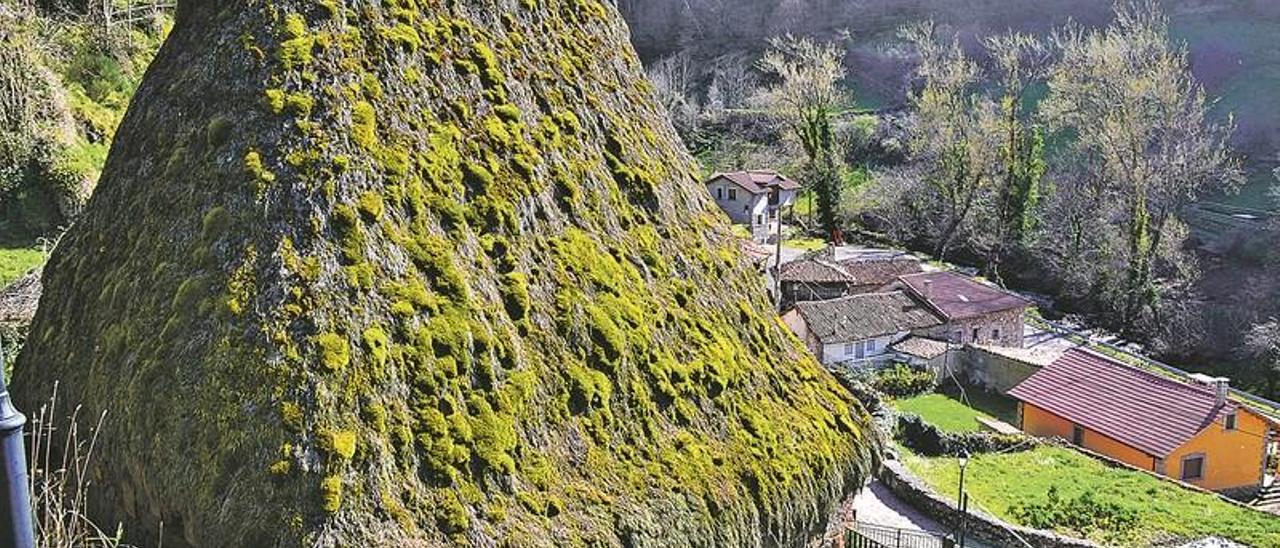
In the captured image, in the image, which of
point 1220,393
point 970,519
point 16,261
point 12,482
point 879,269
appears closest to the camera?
point 12,482

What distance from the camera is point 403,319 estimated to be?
5.27 meters

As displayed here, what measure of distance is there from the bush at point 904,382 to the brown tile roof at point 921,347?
60cm

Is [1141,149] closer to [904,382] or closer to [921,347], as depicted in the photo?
[921,347]

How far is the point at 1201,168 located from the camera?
4125 cm

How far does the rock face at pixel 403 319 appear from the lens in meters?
4.80

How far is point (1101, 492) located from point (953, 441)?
11.9ft

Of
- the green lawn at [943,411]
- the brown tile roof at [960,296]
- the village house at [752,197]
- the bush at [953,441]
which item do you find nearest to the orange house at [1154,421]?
the green lawn at [943,411]

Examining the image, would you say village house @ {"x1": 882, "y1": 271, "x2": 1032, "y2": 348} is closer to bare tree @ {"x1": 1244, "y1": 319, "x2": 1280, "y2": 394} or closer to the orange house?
the orange house

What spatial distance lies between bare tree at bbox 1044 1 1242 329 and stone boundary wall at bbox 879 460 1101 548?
1891 cm

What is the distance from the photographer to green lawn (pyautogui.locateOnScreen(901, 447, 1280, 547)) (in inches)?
786

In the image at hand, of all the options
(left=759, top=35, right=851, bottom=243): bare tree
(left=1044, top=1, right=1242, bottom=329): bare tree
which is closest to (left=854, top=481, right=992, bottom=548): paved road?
(left=1044, top=1, right=1242, bottom=329): bare tree

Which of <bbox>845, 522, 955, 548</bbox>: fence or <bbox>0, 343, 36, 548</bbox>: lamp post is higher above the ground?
<bbox>0, 343, 36, 548</bbox>: lamp post

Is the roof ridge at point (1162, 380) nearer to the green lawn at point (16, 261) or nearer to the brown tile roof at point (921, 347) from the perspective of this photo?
the brown tile roof at point (921, 347)

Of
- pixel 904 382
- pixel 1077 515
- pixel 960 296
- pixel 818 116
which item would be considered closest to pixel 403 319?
pixel 1077 515
